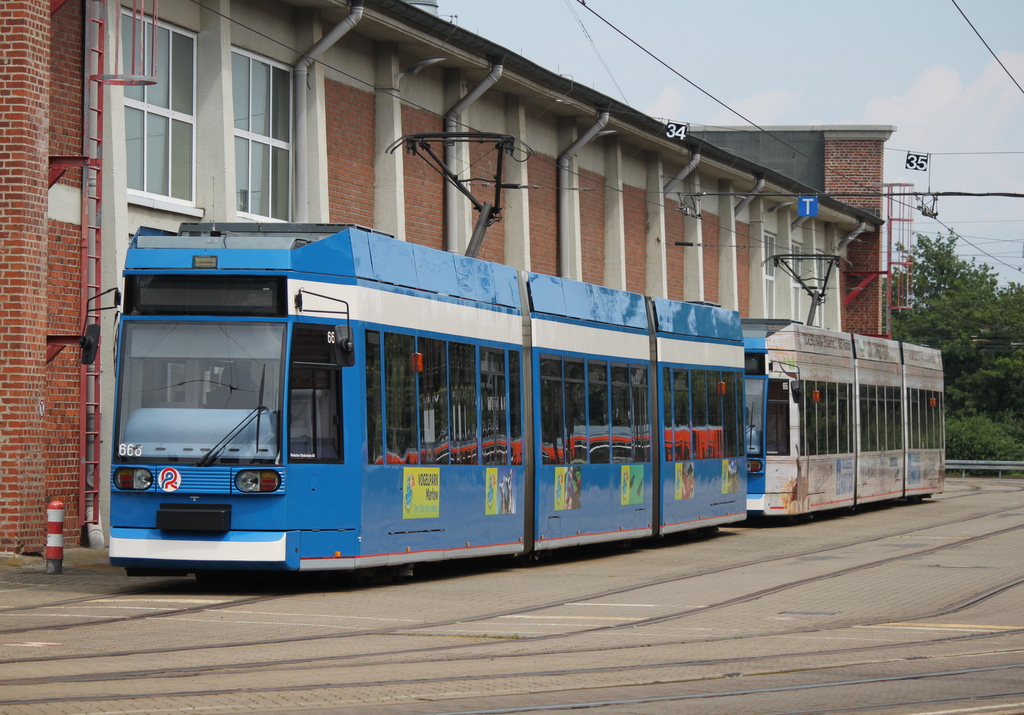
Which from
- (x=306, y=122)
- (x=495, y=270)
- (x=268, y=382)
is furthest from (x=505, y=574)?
(x=306, y=122)

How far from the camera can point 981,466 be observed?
5678 centimetres

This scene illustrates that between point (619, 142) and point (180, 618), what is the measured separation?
25.2m

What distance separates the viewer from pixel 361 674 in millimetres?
8945

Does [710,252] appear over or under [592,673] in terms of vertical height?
over

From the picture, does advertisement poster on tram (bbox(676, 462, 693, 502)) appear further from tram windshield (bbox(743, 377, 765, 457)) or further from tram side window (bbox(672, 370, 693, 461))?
tram windshield (bbox(743, 377, 765, 457))

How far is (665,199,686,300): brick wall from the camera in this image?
38.9 metres

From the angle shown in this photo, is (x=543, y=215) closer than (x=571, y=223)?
Yes

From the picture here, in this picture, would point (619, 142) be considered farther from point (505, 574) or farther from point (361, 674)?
point (361, 674)

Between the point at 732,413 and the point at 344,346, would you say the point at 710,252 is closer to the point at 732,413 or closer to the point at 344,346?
the point at 732,413

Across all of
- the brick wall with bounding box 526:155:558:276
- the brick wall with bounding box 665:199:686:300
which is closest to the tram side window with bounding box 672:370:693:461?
the brick wall with bounding box 526:155:558:276

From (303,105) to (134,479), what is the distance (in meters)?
11.4

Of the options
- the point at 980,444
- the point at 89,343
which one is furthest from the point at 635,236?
the point at 980,444

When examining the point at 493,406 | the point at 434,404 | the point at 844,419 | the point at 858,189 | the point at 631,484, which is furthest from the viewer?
the point at 858,189

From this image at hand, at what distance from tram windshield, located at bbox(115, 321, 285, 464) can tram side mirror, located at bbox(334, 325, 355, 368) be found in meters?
0.49
